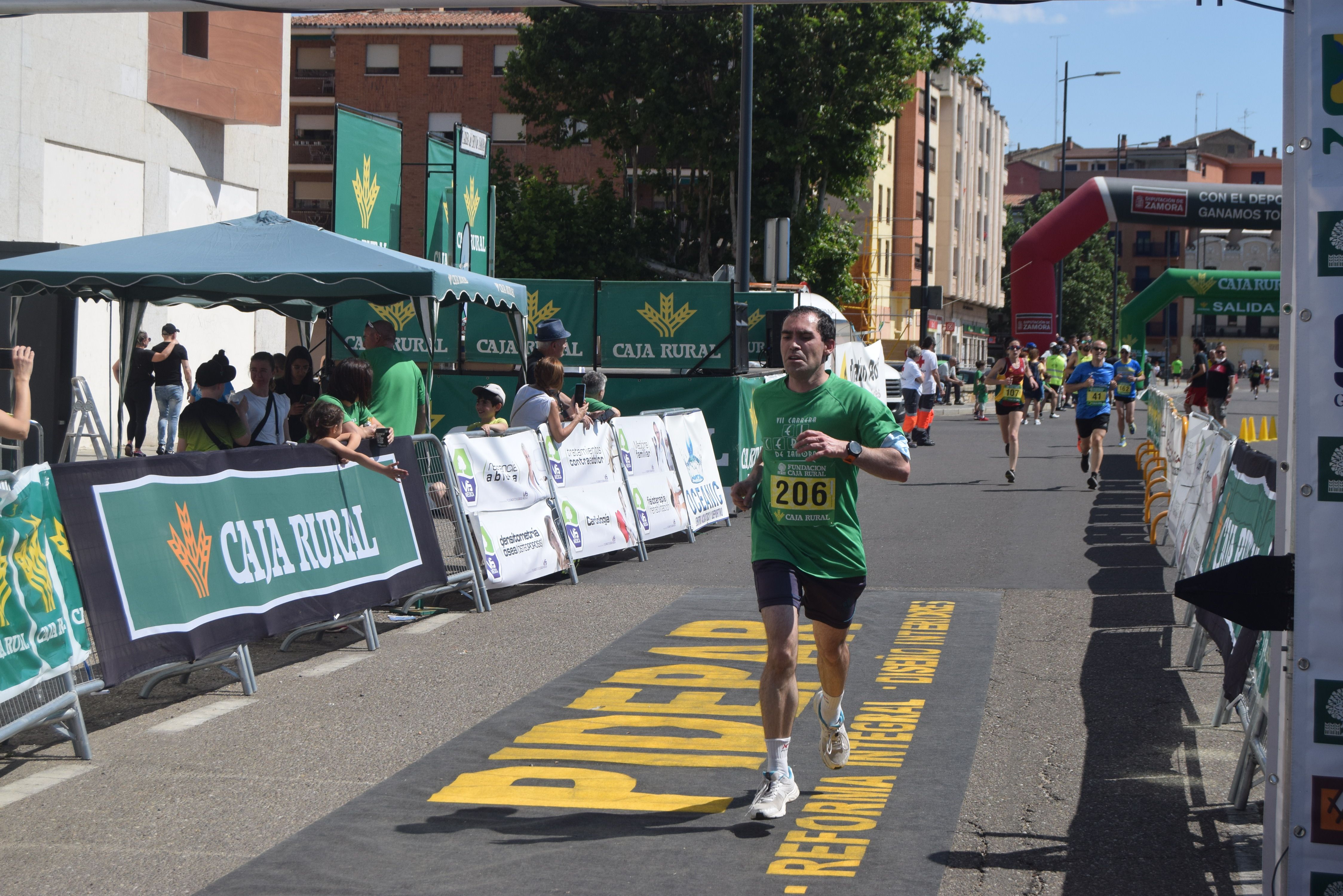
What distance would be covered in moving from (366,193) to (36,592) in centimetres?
1174

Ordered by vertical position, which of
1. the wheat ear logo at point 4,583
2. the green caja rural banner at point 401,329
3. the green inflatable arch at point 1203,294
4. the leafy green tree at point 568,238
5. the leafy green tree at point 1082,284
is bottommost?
the wheat ear logo at point 4,583

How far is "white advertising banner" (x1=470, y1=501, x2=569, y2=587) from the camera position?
32.8ft

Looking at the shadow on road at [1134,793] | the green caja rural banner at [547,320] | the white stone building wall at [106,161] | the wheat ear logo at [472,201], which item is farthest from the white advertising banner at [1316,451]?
the white stone building wall at [106,161]

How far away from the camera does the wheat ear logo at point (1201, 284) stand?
45375 millimetres

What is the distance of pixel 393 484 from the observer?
9055 millimetres

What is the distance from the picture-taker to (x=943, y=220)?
8325cm

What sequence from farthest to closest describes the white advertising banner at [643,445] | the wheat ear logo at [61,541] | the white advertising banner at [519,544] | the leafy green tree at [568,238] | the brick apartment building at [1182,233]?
the brick apartment building at [1182,233], the leafy green tree at [568,238], the white advertising banner at [643,445], the white advertising banner at [519,544], the wheat ear logo at [61,541]

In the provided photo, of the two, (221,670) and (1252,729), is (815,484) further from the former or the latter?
(221,670)

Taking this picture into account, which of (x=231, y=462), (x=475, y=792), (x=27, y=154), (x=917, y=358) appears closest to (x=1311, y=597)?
(x=475, y=792)

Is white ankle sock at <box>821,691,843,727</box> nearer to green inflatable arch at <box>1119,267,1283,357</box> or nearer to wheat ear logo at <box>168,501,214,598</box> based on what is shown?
wheat ear logo at <box>168,501,214,598</box>

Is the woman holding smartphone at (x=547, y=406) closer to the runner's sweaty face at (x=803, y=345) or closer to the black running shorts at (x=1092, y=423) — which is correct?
the runner's sweaty face at (x=803, y=345)

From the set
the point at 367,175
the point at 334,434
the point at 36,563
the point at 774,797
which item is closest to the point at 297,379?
the point at 367,175

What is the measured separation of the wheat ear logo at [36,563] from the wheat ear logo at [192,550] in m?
0.83

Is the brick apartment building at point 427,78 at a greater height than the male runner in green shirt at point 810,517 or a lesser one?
greater
